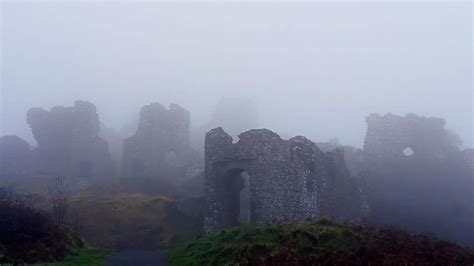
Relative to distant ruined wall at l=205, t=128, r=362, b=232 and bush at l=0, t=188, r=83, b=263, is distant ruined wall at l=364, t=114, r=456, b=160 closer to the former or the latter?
distant ruined wall at l=205, t=128, r=362, b=232

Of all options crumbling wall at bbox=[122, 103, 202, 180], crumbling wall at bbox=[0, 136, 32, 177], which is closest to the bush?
crumbling wall at bbox=[122, 103, 202, 180]

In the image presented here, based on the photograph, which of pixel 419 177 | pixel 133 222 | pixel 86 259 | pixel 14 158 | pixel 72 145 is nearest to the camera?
pixel 86 259

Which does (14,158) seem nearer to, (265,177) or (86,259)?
(265,177)

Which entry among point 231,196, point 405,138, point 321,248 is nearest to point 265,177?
point 231,196

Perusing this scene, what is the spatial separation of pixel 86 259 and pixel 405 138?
40.2m

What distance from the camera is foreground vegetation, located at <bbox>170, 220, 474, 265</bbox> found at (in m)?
14.9

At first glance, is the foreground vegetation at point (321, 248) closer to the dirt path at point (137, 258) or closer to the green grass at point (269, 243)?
the green grass at point (269, 243)

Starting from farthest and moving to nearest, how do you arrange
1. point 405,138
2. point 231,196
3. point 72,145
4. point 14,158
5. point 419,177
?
point 14,158
point 72,145
point 405,138
point 419,177
point 231,196

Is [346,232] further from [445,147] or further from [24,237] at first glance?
[445,147]

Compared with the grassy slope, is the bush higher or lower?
higher

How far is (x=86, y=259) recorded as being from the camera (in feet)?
65.6

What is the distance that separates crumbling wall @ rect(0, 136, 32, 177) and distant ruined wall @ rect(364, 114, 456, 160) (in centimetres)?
3451

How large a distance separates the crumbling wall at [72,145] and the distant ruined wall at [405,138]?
26.5 metres

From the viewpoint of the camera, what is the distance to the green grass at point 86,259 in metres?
18.5
